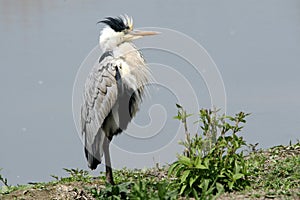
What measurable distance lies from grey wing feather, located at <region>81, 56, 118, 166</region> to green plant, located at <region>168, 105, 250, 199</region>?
912mm

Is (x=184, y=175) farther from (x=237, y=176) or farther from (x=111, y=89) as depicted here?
(x=111, y=89)

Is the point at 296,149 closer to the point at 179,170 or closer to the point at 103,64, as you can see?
the point at 179,170

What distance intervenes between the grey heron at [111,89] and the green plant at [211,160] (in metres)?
0.87

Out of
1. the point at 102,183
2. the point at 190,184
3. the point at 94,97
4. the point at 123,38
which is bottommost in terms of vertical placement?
the point at 190,184

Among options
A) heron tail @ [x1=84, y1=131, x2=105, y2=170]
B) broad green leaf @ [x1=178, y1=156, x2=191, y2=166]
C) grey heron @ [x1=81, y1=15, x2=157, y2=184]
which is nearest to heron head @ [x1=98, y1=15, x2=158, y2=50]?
grey heron @ [x1=81, y1=15, x2=157, y2=184]

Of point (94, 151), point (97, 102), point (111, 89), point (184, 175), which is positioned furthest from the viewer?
point (94, 151)

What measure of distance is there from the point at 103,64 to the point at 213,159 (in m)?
1.52

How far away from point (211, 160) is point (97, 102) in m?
1.43

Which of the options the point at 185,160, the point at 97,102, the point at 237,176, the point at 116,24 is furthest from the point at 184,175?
the point at 116,24

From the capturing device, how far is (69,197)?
17.3 feet

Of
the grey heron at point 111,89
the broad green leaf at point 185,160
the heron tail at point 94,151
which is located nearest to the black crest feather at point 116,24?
the grey heron at point 111,89

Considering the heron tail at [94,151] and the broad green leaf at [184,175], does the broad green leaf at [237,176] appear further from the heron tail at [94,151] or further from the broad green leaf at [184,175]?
the heron tail at [94,151]

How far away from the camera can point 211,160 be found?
16.2 feet

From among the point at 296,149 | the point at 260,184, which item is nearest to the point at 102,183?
the point at 260,184
